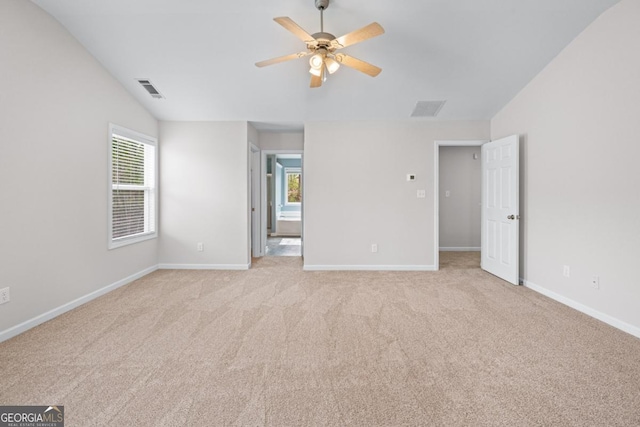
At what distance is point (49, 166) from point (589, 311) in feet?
18.0

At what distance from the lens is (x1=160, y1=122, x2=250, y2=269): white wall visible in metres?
4.87

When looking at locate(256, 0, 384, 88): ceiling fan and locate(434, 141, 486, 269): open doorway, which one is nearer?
locate(256, 0, 384, 88): ceiling fan

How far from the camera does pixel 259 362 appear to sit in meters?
2.17

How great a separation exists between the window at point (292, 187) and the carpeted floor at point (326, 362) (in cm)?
866

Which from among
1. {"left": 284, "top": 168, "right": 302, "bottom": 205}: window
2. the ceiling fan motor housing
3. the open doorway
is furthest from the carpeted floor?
{"left": 284, "top": 168, "right": 302, "bottom": 205}: window

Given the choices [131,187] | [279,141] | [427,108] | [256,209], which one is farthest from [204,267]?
[427,108]

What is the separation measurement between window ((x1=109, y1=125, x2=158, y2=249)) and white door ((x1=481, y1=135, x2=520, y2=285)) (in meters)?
5.16

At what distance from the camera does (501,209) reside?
433cm

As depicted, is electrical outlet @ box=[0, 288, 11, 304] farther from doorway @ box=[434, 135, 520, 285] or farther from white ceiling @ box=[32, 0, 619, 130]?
doorway @ box=[434, 135, 520, 285]

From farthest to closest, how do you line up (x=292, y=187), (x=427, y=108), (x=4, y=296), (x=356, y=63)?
(x=292, y=187)
(x=427, y=108)
(x=356, y=63)
(x=4, y=296)

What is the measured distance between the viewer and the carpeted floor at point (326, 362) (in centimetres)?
166

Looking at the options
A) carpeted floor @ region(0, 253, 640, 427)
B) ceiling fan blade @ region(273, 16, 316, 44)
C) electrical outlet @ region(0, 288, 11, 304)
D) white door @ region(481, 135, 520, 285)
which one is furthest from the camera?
white door @ region(481, 135, 520, 285)

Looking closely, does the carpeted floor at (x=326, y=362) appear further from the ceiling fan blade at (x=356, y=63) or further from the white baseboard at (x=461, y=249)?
the white baseboard at (x=461, y=249)

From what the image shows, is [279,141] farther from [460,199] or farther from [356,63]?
[460,199]
